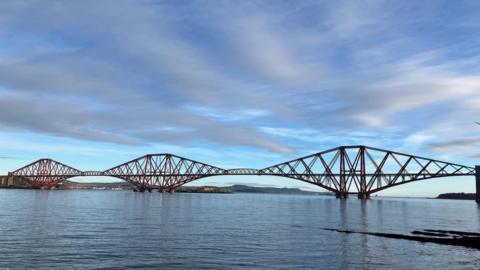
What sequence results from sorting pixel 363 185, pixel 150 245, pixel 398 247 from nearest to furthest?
pixel 150 245 → pixel 398 247 → pixel 363 185

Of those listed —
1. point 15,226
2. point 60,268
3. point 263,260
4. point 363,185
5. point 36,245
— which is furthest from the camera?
point 363,185

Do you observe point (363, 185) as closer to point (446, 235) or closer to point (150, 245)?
point (446, 235)

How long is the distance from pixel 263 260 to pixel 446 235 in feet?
93.4

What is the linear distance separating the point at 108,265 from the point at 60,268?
2.67 meters

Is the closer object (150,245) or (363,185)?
(150,245)

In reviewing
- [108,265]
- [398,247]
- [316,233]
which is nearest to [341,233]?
[316,233]

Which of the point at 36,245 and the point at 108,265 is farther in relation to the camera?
the point at 36,245

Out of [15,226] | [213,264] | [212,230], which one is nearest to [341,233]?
[212,230]

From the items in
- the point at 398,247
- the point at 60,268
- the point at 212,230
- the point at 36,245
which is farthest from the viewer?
the point at 212,230

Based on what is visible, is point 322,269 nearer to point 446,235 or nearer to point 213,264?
point 213,264

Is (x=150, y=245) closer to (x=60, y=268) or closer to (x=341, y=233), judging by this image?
(x=60, y=268)

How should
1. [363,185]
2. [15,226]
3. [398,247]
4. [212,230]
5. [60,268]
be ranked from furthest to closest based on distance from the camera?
1. [363,185]
2. [212,230]
3. [15,226]
4. [398,247]
5. [60,268]

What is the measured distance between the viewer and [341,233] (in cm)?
4900

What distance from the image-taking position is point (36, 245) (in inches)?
1291
